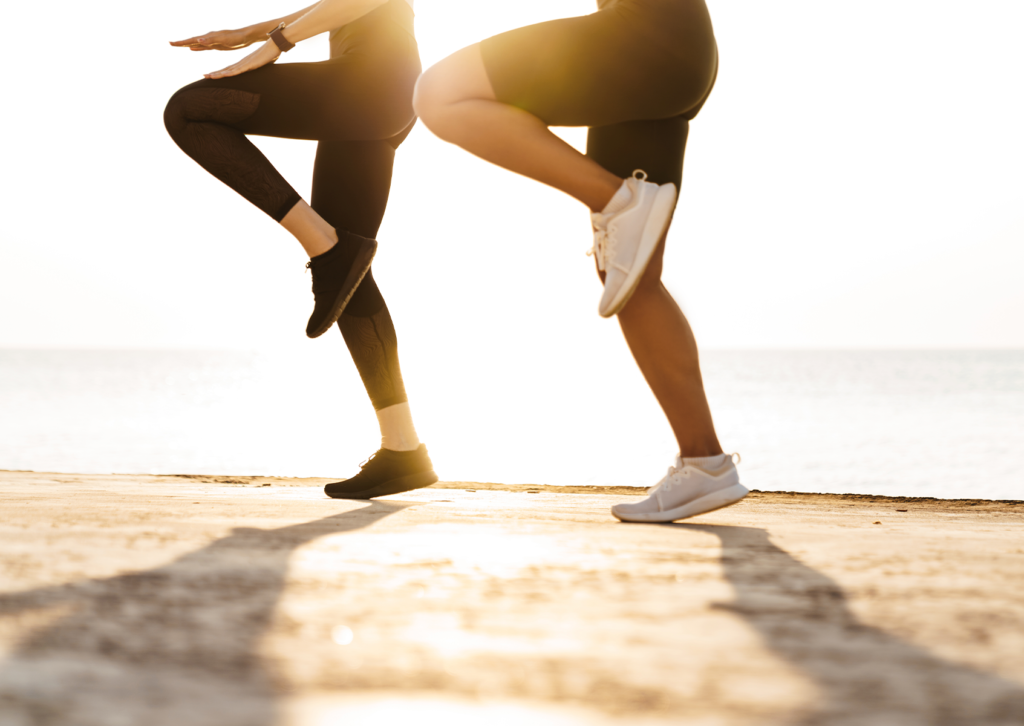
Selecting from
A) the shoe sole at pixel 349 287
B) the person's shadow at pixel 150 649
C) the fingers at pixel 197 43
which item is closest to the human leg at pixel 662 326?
the shoe sole at pixel 349 287

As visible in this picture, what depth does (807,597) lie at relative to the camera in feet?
3.38

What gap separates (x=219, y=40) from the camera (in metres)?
2.48

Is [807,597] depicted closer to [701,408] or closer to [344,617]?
[344,617]

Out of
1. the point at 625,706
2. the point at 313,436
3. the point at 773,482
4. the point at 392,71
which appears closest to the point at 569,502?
the point at 392,71

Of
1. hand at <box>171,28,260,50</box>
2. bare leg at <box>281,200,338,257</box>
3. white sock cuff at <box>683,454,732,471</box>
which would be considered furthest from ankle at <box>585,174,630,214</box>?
hand at <box>171,28,260,50</box>

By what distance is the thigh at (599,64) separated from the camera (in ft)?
5.95

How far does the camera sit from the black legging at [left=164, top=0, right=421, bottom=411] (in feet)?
7.31

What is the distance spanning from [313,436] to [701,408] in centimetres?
2221

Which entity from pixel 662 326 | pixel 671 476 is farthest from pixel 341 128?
pixel 671 476

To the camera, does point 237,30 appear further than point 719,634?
Yes

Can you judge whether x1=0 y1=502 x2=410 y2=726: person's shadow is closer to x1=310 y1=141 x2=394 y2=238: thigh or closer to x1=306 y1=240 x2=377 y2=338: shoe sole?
x1=306 y1=240 x2=377 y2=338: shoe sole

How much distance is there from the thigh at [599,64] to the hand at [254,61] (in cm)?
73

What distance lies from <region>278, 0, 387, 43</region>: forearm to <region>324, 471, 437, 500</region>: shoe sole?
1.26 metres

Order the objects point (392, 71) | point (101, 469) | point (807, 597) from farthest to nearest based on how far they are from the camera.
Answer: point (101, 469) < point (392, 71) < point (807, 597)
